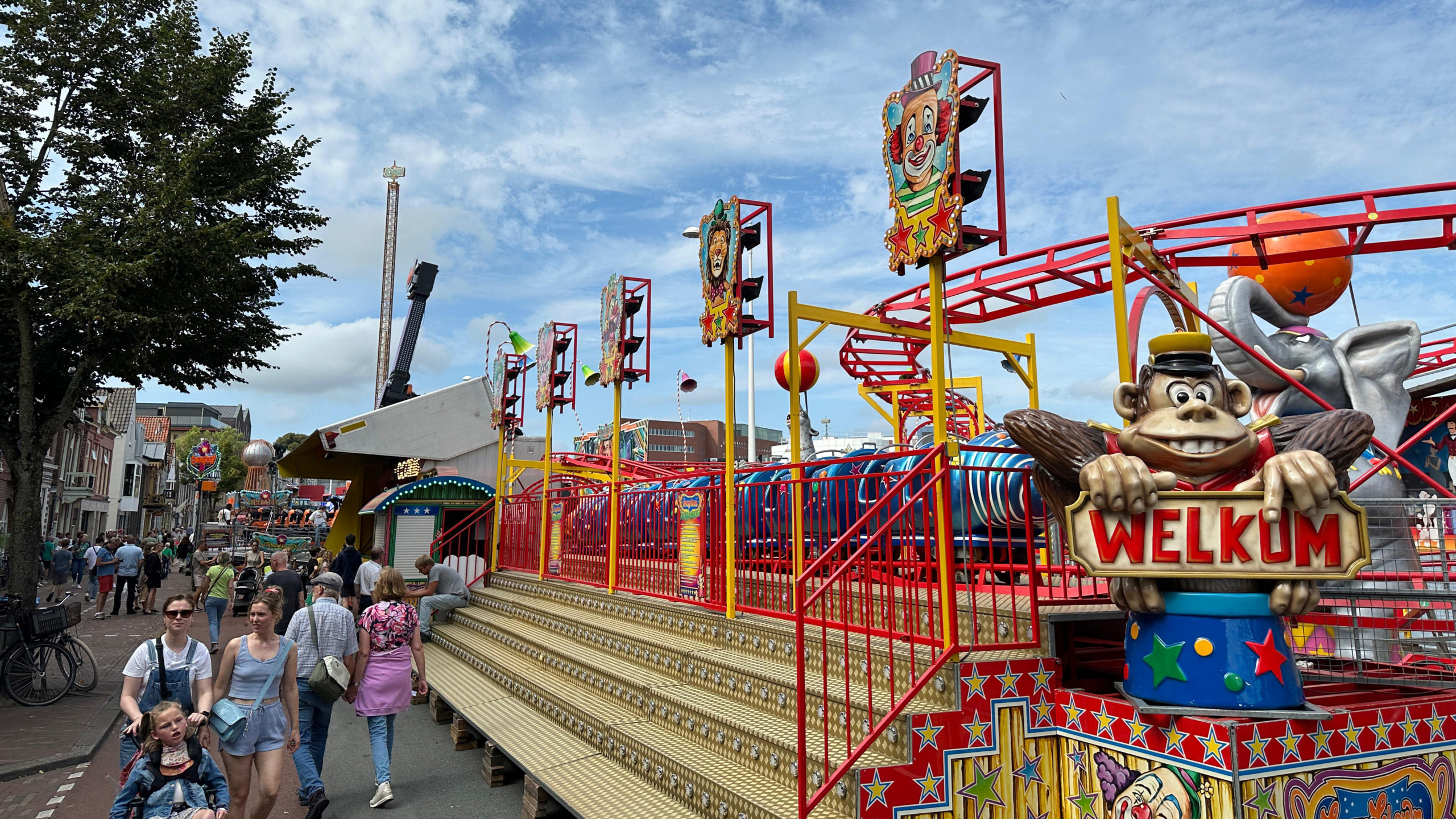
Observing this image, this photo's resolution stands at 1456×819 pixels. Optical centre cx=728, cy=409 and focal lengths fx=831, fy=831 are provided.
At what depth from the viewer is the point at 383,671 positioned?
21.6 feet

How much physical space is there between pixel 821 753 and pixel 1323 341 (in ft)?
23.8

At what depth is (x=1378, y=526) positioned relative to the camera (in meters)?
5.08

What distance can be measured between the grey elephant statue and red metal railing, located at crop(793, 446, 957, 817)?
3.94 m

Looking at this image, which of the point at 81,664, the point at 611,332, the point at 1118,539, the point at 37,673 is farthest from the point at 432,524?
the point at 1118,539

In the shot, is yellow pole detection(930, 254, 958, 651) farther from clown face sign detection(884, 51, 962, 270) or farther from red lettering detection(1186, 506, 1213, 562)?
red lettering detection(1186, 506, 1213, 562)

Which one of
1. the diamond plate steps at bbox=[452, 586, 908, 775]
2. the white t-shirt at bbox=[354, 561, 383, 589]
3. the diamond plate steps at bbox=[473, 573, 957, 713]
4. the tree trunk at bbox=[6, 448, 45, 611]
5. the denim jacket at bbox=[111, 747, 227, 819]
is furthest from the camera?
the white t-shirt at bbox=[354, 561, 383, 589]

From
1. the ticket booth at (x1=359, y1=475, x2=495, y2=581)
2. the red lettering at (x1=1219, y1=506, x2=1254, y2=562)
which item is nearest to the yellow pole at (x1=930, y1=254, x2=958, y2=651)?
the red lettering at (x1=1219, y1=506, x2=1254, y2=562)

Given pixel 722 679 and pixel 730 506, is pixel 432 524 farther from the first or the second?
pixel 722 679

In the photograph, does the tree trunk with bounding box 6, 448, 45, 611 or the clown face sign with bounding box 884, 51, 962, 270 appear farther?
the tree trunk with bounding box 6, 448, 45, 611

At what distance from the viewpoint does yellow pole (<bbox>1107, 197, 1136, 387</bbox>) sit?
518cm

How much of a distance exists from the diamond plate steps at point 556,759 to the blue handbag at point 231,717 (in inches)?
74.9

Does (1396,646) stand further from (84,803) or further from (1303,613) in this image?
(84,803)

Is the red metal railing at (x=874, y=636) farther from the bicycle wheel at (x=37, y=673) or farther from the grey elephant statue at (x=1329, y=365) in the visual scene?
the bicycle wheel at (x=37, y=673)

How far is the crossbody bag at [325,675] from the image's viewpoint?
617 cm
